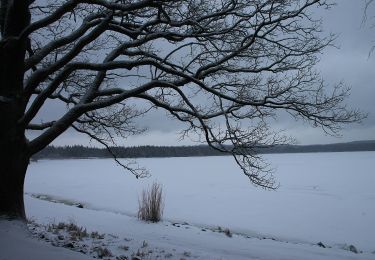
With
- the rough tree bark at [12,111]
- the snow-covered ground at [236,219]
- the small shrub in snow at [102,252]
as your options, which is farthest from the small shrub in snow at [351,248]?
the rough tree bark at [12,111]

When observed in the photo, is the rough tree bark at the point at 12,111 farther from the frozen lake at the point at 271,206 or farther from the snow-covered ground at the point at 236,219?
the frozen lake at the point at 271,206

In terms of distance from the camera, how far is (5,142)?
7.49m

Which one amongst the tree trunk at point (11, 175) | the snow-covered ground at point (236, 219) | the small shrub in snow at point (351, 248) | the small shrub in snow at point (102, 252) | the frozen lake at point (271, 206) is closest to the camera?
the small shrub in snow at point (102, 252)

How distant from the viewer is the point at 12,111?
7.61m

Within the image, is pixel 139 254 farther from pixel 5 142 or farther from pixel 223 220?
pixel 223 220

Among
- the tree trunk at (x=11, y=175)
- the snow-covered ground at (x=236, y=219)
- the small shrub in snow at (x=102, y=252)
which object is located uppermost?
the tree trunk at (x=11, y=175)

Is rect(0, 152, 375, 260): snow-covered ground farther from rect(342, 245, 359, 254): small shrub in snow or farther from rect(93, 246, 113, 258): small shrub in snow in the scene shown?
rect(93, 246, 113, 258): small shrub in snow

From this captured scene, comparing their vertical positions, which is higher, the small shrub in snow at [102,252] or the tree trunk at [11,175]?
the tree trunk at [11,175]

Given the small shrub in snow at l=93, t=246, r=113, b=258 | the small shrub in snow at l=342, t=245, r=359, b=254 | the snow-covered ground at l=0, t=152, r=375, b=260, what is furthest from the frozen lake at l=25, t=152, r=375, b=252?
the small shrub in snow at l=93, t=246, r=113, b=258

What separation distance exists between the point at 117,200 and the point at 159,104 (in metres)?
13.7

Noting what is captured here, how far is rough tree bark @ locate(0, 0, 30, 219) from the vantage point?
7461 mm

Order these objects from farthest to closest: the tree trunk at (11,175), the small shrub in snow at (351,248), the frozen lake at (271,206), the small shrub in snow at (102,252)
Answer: the frozen lake at (271,206), the small shrub in snow at (351,248), the tree trunk at (11,175), the small shrub in snow at (102,252)

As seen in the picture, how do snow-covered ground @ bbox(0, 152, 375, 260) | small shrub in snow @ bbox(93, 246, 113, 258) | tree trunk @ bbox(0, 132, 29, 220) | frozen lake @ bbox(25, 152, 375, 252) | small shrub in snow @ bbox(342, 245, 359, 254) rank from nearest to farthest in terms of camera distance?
1. small shrub in snow @ bbox(93, 246, 113, 258)
2. tree trunk @ bbox(0, 132, 29, 220)
3. snow-covered ground @ bbox(0, 152, 375, 260)
4. small shrub in snow @ bbox(342, 245, 359, 254)
5. frozen lake @ bbox(25, 152, 375, 252)

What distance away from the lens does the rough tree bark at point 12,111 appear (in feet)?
24.5
